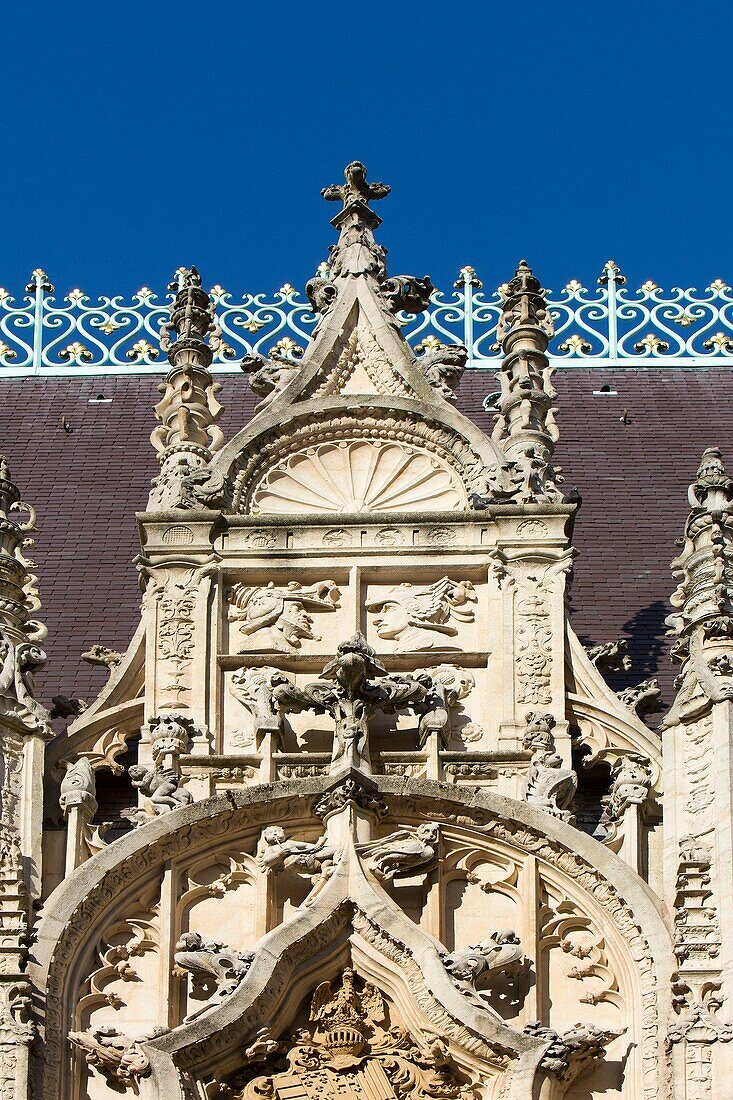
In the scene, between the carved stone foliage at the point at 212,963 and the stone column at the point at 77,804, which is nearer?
the carved stone foliage at the point at 212,963

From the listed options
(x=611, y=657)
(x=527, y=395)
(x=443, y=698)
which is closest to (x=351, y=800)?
(x=443, y=698)

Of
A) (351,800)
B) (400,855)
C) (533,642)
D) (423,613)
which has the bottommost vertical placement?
(400,855)

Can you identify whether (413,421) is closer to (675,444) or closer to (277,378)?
(277,378)

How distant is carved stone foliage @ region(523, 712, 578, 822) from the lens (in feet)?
56.8

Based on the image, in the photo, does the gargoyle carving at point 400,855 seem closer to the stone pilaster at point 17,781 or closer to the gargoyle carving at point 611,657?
the stone pilaster at point 17,781

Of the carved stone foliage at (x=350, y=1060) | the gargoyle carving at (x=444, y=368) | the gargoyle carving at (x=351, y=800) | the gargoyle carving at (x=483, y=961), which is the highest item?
the gargoyle carving at (x=444, y=368)

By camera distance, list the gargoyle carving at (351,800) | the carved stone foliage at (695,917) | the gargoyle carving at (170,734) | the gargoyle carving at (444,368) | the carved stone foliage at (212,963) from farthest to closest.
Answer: the gargoyle carving at (444,368) → the gargoyle carving at (170,734) → the gargoyle carving at (351,800) → the carved stone foliage at (212,963) → the carved stone foliage at (695,917)

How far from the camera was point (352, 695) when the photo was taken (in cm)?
1769

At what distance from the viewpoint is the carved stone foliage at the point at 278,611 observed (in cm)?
1856

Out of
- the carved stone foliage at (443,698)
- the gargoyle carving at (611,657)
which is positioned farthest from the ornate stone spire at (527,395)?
the carved stone foliage at (443,698)

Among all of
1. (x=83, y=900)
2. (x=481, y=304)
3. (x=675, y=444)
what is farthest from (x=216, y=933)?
(x=481, y=304)

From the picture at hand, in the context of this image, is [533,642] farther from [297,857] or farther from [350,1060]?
[350,1060]

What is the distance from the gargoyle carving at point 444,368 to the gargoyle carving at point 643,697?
7.61 feet

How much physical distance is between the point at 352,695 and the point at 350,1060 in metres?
2.24
